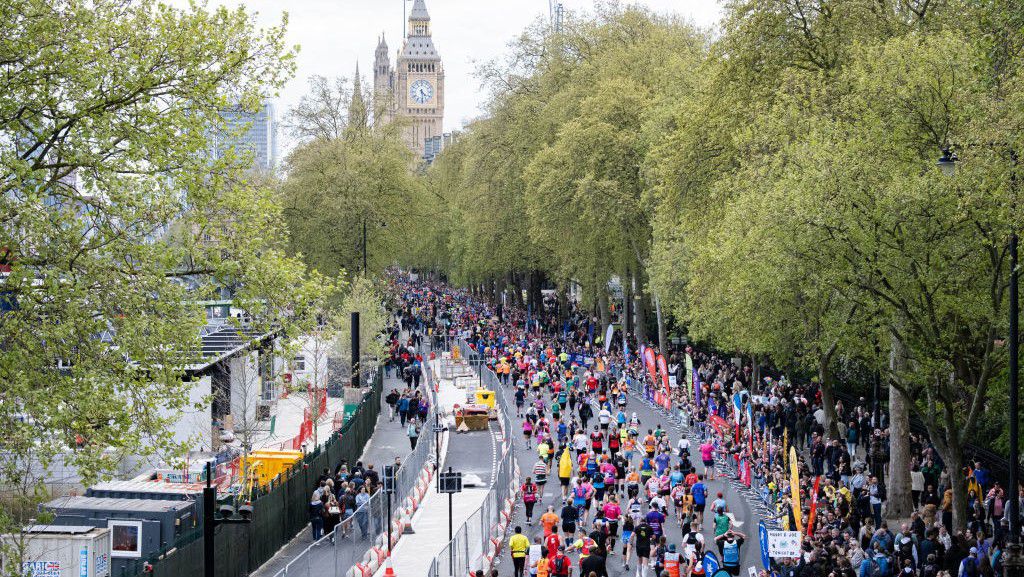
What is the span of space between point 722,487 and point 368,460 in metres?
12.2

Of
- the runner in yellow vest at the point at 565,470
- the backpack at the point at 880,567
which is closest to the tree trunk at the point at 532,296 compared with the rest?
the runner in yellow vest at the point at 565,470

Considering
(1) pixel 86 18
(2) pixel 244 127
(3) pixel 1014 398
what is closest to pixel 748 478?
(3) pixel 1014 398

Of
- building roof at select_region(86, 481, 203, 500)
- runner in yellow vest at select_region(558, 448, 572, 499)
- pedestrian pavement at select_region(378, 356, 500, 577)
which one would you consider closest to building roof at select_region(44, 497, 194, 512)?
building roof at select_region(86, 481, 203, 500)

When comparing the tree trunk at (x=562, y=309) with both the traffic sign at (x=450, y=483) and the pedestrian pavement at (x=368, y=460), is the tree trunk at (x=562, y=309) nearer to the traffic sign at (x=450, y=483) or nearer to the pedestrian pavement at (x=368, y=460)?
the pedestrian pavement at (x=368, y=460)

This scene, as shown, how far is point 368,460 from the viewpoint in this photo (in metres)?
38.2

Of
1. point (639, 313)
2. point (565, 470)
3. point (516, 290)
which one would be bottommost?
point (565, 470)

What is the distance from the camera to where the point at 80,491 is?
1133 inches

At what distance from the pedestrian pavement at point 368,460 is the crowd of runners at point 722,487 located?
352 centimetres

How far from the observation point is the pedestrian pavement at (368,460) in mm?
22219

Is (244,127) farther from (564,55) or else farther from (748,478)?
(564,55)

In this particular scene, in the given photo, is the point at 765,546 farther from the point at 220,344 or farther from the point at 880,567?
the point at 220,344

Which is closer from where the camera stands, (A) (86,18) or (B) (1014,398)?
(A) (86,18)

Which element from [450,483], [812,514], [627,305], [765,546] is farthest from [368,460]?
[627,305]

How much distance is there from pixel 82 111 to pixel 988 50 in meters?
11.7
